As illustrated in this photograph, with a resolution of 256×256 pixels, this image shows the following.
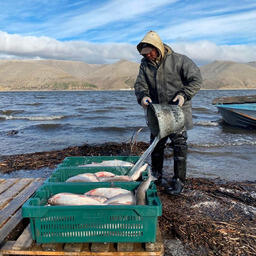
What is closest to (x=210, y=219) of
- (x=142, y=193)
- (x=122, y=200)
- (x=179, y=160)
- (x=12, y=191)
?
(x=179, y=160)

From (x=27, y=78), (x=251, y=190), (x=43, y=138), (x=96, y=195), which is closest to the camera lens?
(x=96, y=195)

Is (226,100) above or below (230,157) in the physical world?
above

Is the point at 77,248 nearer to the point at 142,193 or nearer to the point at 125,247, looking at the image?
the point at 125,247

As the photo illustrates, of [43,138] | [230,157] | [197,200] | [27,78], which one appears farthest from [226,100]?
[27,78]

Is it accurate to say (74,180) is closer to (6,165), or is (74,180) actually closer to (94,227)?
(94,227)

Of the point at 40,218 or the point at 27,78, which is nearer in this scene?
the point at 40,218

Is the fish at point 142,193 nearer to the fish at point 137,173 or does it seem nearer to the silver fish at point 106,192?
the silver fish at point 106,192

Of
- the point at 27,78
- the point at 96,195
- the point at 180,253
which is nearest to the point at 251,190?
the point at 180,253

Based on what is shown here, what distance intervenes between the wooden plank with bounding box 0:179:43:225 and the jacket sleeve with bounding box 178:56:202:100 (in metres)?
3.11

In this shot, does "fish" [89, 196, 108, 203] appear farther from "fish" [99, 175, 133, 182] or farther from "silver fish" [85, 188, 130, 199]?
"fish" [99, 175, 133, 182]

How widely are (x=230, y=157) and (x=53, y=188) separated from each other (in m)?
6.46

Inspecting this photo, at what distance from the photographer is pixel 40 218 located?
2.67 metres

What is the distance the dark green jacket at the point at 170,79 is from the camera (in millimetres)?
4375

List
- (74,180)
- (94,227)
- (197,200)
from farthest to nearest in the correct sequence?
1. (197,200)
2. (74,180)
3. (94,227)
